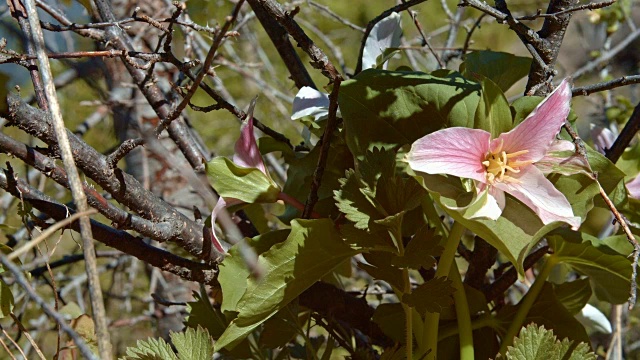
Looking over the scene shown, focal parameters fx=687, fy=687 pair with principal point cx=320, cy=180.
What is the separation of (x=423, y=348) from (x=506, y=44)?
1505 mm

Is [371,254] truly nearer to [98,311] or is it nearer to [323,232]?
[323,232]

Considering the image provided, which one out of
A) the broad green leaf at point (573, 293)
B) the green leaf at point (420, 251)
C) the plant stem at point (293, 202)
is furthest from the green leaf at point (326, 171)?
the broad green leaf at point (573, 293)

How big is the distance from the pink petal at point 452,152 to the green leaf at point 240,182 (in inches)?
6.1

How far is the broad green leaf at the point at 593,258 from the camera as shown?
548 millimetres

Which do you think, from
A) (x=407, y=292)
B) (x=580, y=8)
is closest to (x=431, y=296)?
(x=407, y=292)

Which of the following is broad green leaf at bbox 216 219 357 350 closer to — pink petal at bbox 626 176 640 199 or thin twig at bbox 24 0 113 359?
thin twig at bbox 24 0 113 359

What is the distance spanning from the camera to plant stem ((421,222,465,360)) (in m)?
0.51

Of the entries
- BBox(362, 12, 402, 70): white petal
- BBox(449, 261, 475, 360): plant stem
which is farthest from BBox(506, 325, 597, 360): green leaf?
BBox(362, 12, 402, 70): white petal

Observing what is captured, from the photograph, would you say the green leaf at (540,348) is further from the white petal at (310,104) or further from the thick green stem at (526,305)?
the white petal at (310,104)

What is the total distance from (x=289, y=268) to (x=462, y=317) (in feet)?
0.49

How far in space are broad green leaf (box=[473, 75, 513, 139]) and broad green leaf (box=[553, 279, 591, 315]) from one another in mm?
215

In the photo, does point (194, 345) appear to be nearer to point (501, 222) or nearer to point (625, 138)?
point (501, 222)

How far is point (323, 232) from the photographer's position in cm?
50

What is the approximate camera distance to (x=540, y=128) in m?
0.47
